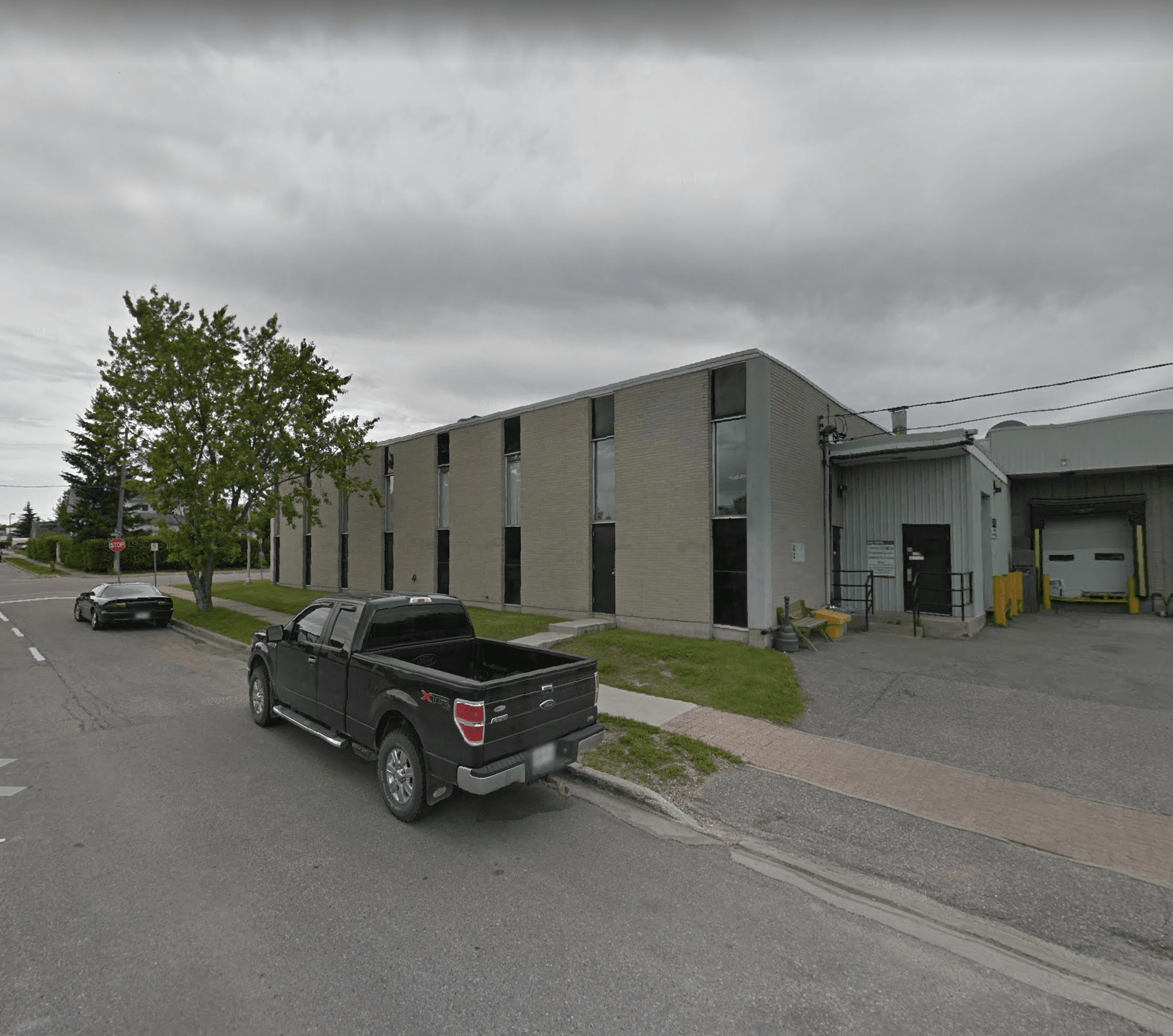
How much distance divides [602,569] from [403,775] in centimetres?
1079

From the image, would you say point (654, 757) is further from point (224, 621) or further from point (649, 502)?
point (224, 621)

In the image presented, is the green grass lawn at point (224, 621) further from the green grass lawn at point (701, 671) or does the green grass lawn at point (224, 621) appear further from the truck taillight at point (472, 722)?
the truck taillight at point (472, 722)

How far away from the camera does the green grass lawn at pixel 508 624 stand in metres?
13.9

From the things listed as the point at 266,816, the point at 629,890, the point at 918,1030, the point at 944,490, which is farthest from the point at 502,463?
the point at 918,1030

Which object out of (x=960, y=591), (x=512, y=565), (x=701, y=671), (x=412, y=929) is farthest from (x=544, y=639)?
(x=960, y=591)

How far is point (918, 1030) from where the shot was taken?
2.86m

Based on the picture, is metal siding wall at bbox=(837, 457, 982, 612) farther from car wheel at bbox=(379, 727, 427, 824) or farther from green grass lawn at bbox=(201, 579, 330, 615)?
green grass lawn at bbox=(201, 579, 330, 615)

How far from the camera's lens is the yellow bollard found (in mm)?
16781

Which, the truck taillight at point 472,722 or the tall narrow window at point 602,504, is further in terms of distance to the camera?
the tall narrow window at point 602,504

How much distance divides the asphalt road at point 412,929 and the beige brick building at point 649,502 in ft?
28.6

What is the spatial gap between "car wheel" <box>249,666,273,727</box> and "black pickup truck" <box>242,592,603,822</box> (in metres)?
0.02

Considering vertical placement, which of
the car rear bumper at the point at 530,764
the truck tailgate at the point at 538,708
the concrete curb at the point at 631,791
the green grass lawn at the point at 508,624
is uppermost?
the truck tailgate at the point at 538,708

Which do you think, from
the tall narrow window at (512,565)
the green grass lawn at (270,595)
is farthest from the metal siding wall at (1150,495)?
the green grass lawn at (270,595)

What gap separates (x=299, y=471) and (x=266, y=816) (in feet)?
57.4
